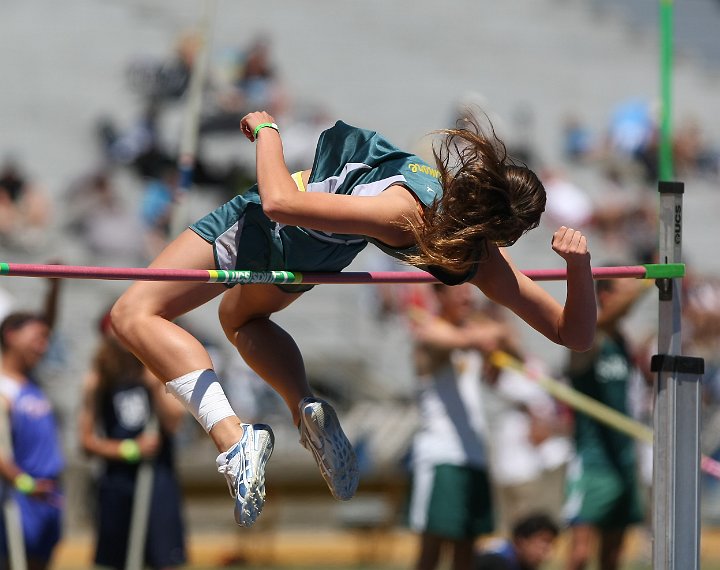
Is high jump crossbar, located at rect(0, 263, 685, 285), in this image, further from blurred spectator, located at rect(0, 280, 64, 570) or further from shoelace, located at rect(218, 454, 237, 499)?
blurred spectator, located at rect(0, 280, 64, 570)

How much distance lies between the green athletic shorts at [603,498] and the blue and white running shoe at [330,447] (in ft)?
8.76

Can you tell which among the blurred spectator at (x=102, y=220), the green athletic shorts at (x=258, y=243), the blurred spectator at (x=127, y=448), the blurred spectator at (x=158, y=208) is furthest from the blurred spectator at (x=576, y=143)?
the green athletic shorts at (x=258, y=243)

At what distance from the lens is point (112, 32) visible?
15.9 metres

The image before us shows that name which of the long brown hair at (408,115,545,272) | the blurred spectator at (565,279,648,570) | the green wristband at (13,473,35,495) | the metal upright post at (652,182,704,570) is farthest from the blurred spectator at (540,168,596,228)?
the long brown hair at (408,115,545,272)

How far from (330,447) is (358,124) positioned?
37.6ft

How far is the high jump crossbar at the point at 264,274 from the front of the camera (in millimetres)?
3988

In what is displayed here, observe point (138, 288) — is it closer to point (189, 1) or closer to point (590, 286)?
point (590, 286)

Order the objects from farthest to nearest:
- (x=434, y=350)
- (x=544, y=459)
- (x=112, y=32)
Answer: (x=112, y=32), (x=544, y=459), (x=434, y=350)

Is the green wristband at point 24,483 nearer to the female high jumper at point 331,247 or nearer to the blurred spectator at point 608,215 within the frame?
the female high jumper at point 331,247

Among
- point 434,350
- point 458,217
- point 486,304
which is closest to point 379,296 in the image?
point 486,304

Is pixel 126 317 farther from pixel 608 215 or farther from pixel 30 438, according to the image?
pixel 608 215

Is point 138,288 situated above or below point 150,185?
below

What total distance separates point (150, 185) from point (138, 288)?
26.7 ft

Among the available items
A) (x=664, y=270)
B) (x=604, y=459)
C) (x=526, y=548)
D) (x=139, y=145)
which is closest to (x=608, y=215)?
(x=139, y=145)
